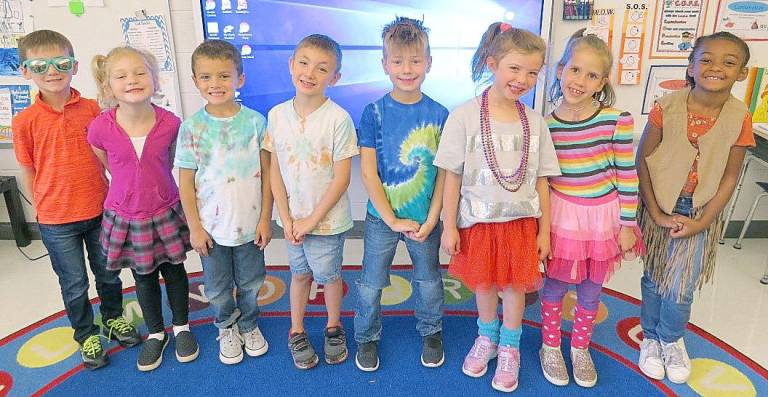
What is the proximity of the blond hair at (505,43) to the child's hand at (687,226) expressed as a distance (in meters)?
0.71

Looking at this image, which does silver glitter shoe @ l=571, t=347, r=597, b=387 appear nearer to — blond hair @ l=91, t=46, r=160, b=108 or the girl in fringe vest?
the girl in fringe vest

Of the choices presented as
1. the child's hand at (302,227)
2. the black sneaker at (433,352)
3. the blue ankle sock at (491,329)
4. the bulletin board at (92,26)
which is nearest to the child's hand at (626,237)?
the blue ankle sock at (491,329)

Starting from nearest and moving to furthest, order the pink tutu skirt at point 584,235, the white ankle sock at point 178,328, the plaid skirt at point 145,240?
the pink tutu skirt at point 584,235 → the plaid skirt at point 145,240 → the white ankle sock at point 178,328

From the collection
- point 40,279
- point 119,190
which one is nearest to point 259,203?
point 119,190

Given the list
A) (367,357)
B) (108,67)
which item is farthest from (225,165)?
(367,357)

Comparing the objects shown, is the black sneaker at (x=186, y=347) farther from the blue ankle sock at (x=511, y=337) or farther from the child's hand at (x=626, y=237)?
the child's hand at (x=626, y=237)

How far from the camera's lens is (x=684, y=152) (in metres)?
1.68

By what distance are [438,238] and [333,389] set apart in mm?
618

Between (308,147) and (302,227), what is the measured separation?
0.26 m

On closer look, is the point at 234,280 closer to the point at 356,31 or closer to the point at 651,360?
the point at 356,31

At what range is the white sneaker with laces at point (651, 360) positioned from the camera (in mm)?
1862

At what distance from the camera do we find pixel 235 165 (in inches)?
67.5

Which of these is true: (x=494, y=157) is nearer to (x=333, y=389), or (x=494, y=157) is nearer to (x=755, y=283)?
(x=333, y=389)

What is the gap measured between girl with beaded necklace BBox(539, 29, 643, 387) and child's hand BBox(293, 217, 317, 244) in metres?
0.77
